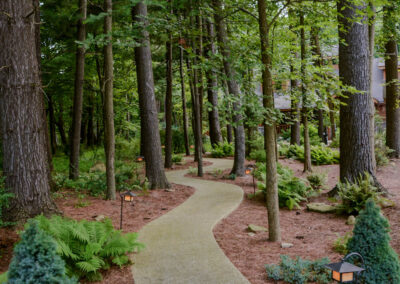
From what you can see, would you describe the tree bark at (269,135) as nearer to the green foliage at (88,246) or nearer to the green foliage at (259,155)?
the green foliage at (88,246)

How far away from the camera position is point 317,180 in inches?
420

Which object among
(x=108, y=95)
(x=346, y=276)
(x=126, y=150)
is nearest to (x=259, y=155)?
(x=126, y=150)

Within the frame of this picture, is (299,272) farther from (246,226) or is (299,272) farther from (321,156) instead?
(321,156)

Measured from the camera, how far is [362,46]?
825cm

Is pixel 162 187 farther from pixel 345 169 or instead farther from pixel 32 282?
pixel 32 282

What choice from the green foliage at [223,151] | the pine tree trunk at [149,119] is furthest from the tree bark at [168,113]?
the green foliage at [223,151]

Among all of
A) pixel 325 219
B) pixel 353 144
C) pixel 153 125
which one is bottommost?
pixel 325 219

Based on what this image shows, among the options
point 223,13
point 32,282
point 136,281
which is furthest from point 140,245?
point 223,13

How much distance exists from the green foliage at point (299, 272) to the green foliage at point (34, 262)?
2776mm

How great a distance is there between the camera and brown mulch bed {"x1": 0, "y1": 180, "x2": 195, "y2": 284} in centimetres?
512

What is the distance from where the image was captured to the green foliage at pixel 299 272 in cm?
431

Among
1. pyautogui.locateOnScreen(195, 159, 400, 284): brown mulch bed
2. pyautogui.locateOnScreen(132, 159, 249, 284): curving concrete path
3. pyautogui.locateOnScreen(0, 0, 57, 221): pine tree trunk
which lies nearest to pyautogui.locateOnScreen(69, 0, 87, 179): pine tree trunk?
pyautogui.locateOnScreen(132, 159, 249, 284): curving concrete path

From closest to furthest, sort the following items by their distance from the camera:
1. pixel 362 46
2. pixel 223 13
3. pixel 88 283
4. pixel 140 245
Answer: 1. pixel 88 283
2. pixel 140 245
3. pixel 223 13
4. pixel 362 46

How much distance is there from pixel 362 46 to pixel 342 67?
2.22 feet
